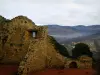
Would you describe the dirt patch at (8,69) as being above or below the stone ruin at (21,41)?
below

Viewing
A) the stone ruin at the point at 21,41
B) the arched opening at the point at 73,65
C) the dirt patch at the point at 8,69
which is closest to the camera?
the dirt patch at the point at 8,69

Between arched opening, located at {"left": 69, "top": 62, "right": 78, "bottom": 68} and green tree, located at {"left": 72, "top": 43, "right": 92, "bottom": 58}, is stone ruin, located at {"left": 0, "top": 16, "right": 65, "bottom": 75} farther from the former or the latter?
green tree, located at {"left": 72, "top": 43, "right": 92, "bottom": 58}

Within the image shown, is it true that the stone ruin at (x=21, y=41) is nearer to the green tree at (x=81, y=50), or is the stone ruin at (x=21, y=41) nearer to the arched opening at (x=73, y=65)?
the arched opening at (x=73, y=65)

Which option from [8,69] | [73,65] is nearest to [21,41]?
[8,69]

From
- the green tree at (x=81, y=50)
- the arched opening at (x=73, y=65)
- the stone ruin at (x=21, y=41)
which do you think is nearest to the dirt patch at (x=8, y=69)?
the stone ruin at (x=21, y=41)

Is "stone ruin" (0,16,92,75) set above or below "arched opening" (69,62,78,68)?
above

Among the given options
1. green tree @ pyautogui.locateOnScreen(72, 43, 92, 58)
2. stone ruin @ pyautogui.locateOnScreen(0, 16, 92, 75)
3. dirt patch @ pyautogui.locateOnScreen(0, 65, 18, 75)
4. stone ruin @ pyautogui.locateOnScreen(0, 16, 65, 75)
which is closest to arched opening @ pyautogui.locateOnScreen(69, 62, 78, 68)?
stone ruin @ pyautogui.locateOnScreen(0, 16, 92, 75)

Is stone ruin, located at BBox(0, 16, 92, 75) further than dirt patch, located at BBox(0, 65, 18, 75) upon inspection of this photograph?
Yes

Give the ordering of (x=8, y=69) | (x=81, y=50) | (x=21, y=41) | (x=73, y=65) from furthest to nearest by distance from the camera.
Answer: (x=81, y=50) < (x=73, y=65) < (x=21, y=41) < (x=8, y=69)

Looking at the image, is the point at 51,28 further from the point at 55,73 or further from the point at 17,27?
the point at 55,73

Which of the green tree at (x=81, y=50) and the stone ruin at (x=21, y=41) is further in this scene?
the green tree at (x=81, y=50)

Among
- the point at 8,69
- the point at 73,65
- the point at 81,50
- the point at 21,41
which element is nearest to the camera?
the point at 8,69

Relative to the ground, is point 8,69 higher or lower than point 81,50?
lower

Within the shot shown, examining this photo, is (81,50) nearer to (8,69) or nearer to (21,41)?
(21,41)
